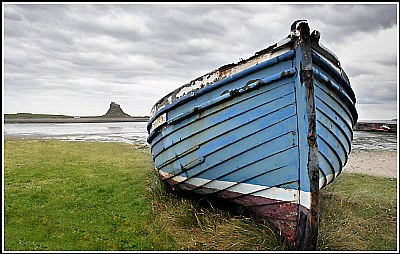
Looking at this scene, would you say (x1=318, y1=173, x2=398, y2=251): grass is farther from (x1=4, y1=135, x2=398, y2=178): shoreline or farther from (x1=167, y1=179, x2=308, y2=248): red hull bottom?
(x1=4, y1=135, x2=398, y2=178): shoreline

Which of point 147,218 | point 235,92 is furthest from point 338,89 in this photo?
point 147,218

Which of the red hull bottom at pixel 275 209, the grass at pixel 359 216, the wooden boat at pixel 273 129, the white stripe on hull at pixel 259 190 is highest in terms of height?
the wooden boat at pixel 273 129

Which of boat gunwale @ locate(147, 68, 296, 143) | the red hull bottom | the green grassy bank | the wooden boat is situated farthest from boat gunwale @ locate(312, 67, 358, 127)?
the green grassy bank

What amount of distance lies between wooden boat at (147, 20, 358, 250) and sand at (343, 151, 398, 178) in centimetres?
455

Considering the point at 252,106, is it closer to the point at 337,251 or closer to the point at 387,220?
the point at 337,251

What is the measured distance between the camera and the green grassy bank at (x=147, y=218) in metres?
4.20

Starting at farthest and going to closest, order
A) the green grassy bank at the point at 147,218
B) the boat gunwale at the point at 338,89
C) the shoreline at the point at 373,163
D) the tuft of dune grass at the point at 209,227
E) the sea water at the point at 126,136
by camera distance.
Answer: the sea water at the point at 126,136, the shoreline at the point at 373,163, the green grassy bank at the point at 147,218, the tuft of dune grass at the point at 209,227, the boat gunwale at the point at 338,89

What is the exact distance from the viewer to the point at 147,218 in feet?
16.6

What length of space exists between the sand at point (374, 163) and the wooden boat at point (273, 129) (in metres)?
4.55

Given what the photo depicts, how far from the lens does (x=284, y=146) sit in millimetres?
3863

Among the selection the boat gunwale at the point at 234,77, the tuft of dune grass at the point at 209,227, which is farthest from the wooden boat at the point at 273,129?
the tuft of dune grass at the point at 209,227

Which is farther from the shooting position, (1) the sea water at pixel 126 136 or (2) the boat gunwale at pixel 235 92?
(1) the sea water at pixel 126 136

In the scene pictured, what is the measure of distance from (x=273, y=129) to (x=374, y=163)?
7367mm

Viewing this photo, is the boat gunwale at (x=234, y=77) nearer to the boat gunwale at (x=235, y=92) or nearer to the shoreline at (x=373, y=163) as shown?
the boat gunwale at (x=235, y=92)
